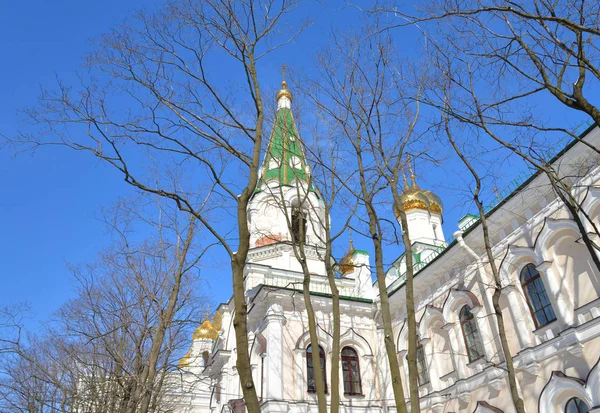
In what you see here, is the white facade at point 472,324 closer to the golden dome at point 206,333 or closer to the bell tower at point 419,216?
the bell tower at point 419,216

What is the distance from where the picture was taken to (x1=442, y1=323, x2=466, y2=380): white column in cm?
1293

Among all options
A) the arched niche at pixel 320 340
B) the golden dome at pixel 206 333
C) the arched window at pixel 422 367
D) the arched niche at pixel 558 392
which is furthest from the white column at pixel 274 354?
the golden dome at pixel 206 333

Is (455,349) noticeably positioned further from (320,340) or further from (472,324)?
(320,340)

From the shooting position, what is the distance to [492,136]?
23.9 ft

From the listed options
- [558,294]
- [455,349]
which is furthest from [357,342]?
[558,294]

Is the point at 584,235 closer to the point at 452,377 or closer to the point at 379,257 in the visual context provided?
the point at 379,257

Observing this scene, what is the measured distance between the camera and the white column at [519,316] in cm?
1126

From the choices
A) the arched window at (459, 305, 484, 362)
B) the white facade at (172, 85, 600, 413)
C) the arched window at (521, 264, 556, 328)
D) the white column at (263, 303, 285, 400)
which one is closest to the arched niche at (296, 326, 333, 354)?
the white facade at (172, 85, 600, 413)

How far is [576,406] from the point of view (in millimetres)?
9984

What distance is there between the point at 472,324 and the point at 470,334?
31 cm

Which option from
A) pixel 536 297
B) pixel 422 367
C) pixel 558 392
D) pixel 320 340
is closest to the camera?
pixel 558 392

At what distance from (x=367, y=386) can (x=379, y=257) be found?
8.38m

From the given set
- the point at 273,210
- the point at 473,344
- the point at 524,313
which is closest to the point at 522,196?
the point at 524,313

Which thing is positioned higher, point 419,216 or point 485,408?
point 419,216
